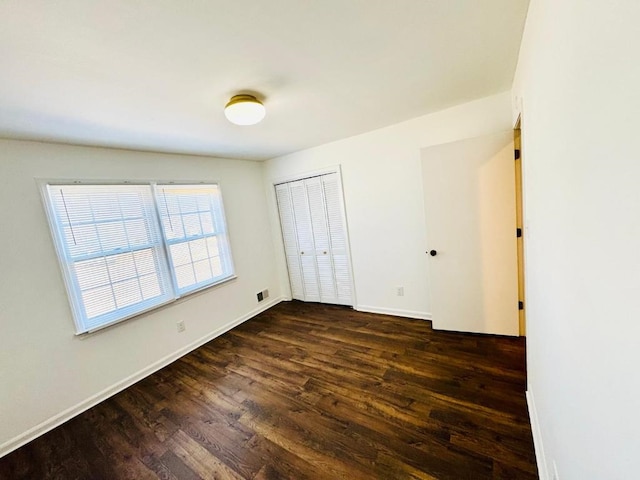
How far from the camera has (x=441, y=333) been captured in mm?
2686

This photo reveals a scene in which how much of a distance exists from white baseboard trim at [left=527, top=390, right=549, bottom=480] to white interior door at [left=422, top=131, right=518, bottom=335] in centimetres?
93

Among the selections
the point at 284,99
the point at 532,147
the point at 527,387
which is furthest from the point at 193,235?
the point at 527,387

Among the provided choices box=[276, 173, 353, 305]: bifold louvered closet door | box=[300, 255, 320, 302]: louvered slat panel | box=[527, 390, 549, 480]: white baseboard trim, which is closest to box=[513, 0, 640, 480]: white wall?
box=[527, 390, 549, 480]: white baseboard trim

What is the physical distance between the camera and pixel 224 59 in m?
1.35

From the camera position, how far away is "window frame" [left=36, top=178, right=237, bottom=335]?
214 cm

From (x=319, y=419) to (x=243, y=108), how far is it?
7.37 ft

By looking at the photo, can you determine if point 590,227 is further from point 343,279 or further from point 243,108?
point 343,279

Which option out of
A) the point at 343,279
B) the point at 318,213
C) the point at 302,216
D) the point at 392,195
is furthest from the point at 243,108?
the point at 343,279

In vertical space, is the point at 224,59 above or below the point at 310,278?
above

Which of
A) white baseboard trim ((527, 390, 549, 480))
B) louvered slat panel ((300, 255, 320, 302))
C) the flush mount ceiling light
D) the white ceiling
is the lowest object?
white baseboard trim ((527, 390, 549, 480))

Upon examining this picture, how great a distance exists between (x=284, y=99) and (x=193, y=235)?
210 cm

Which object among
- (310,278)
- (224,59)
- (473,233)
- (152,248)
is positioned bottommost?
(310,278)

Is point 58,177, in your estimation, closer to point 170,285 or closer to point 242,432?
point 170,285

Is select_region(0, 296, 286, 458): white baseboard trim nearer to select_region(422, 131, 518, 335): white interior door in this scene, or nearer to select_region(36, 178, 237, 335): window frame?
select_region(36, 178, 237, 335): window frame
